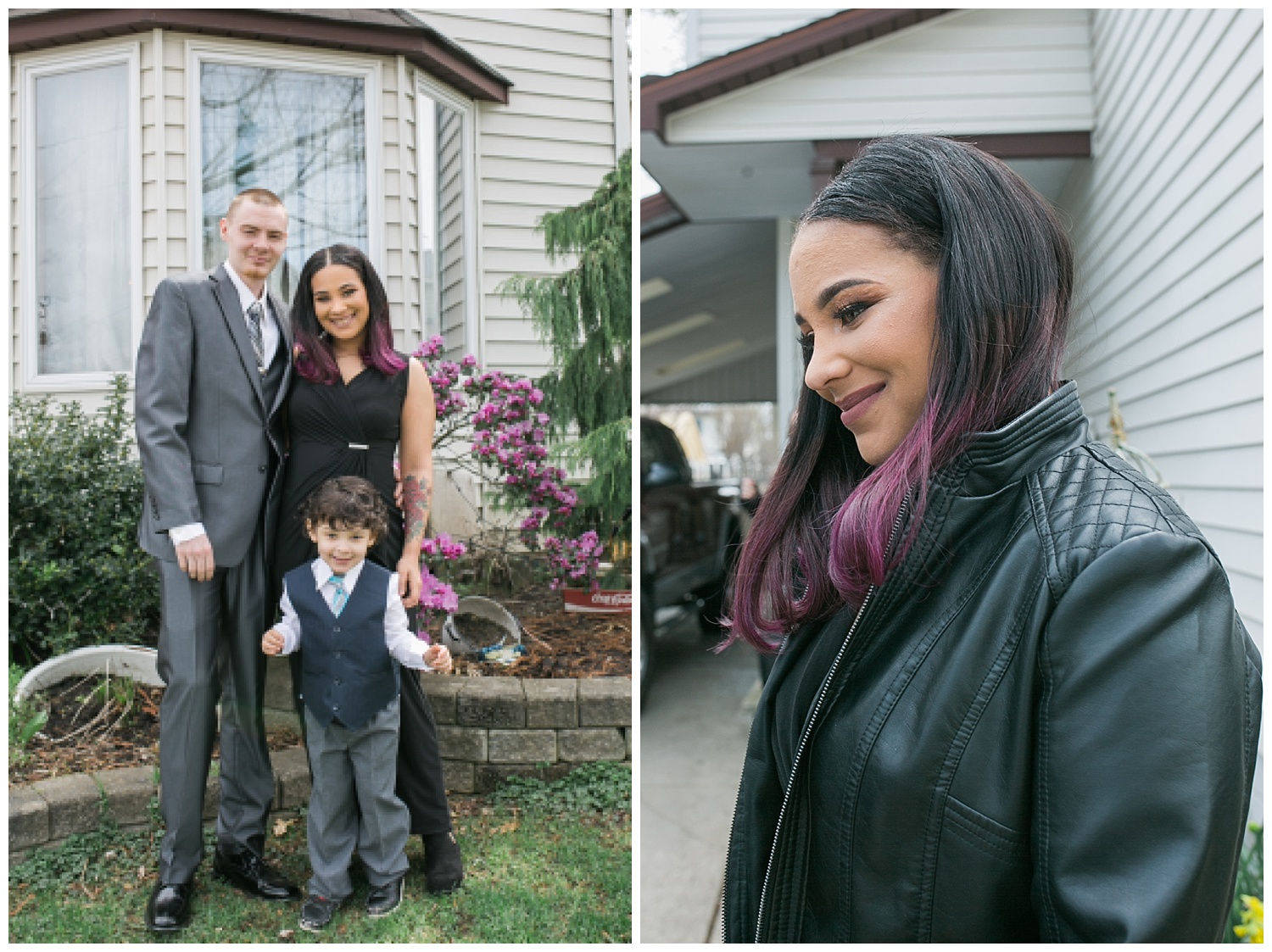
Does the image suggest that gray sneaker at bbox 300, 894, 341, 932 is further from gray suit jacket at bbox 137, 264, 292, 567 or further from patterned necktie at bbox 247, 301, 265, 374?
patterned necktie at bbox 247, 301, 265, 374

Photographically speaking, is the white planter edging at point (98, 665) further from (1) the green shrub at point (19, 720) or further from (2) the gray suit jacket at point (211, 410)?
(2) the gray suit jacket at point (211, 410)

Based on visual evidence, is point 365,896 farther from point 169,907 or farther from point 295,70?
point 295,70

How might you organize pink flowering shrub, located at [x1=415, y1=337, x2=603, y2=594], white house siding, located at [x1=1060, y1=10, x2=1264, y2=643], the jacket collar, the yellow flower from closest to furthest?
1. the jacket collar
2. the yellow flower
3. pink flowering shrub, located at [x1=415, y1=337, x2=603, y2=594]
4. white house siding, located at [x1=1060, y1=10, x2=1264, y2=643]

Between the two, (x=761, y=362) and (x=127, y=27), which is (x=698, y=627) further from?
(x=761, y=362)

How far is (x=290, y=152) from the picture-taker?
7.35 feet

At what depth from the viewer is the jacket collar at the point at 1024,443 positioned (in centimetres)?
87

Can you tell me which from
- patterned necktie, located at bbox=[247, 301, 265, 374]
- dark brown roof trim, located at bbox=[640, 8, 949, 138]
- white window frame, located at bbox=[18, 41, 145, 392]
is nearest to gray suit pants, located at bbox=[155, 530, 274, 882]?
patterned necktie, located at bbox=[247, 301, 265, 374]

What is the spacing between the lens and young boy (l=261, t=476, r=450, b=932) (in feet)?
6.97

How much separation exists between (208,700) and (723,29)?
432 cm

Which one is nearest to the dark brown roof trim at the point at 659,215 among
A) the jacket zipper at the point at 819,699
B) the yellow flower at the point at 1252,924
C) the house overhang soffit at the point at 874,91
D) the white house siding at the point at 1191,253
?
the house overhang soffit at the point at 874,91

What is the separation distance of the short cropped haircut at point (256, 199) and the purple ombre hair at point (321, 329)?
160mm

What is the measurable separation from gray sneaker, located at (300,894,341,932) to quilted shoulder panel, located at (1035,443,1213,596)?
6.57 feet

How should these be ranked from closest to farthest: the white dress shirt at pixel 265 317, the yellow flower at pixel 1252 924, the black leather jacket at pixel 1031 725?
the black leather jacket at pixel 1031 725
the yellow flower at pixel 1252 924
the white dress shirt at pixel 265 317

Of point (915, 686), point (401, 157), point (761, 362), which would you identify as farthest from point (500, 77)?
point (761, 362)
